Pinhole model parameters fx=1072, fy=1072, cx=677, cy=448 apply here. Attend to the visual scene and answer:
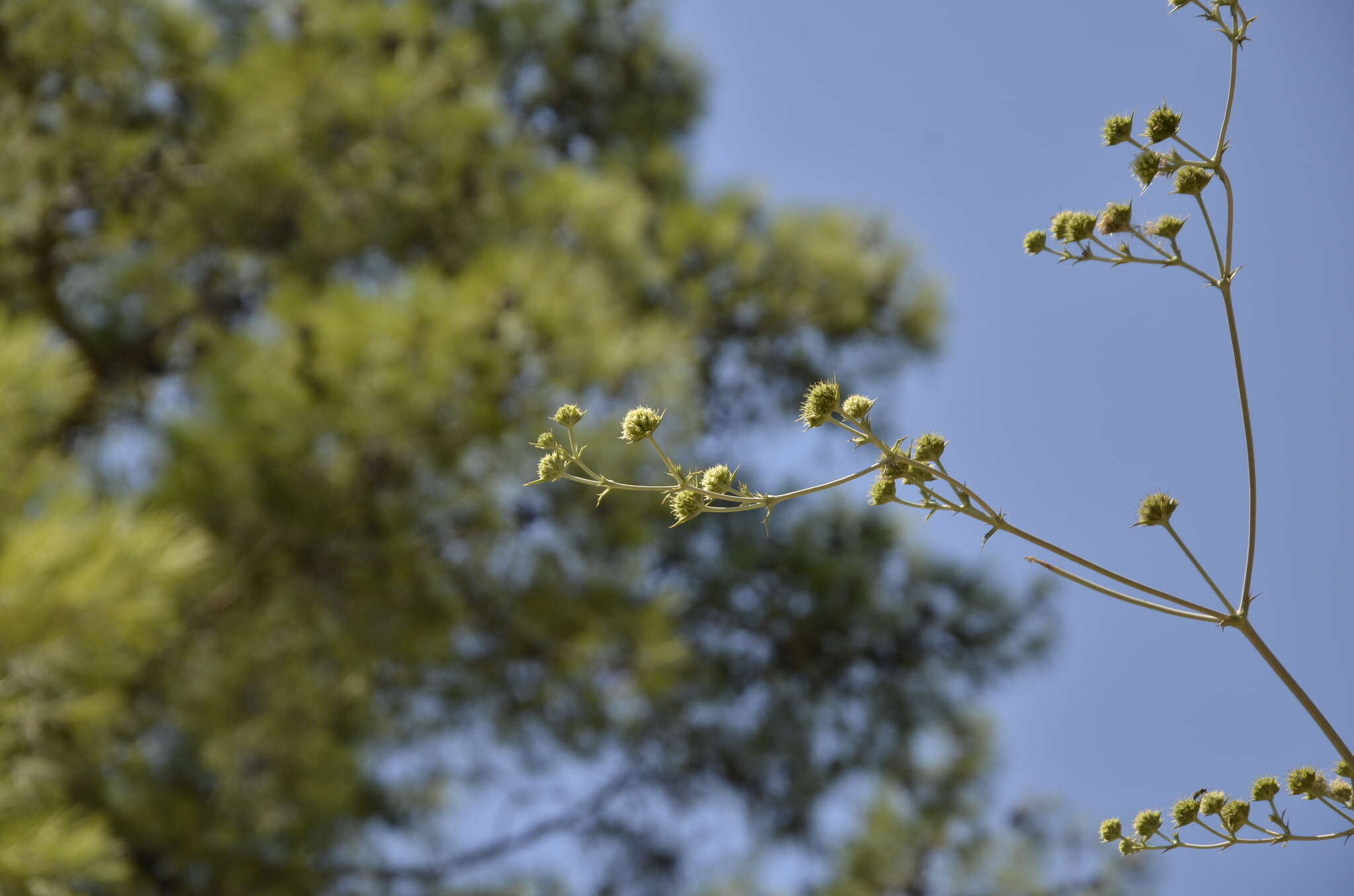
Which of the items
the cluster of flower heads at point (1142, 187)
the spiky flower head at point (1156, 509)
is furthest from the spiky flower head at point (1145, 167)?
the spiky flower head at point (1156, 509)

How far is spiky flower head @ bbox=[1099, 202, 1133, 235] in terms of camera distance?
0.34 m

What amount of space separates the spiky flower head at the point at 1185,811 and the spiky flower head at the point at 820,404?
163 mm

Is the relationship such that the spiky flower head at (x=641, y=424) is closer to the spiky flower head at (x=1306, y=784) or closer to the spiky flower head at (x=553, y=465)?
the spiky flower head at (x=553, y=465)

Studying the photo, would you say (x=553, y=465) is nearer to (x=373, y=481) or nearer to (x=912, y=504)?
(x=912, y=504)

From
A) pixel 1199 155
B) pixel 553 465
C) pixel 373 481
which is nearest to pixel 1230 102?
pixel 1199 155

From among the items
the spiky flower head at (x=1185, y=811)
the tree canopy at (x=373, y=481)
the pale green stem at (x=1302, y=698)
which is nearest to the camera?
the pale green stem at (x=1302, y=698)

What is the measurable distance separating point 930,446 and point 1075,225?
86 mm

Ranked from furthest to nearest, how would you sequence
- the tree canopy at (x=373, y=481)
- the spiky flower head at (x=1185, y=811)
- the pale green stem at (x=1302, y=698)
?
the tree canopy at (x=373, y=481) < the spiky flower head at (x=1185, y=811) < the pale green stem at (x=1302, y=698)

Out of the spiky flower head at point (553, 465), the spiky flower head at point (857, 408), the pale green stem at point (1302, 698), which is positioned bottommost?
the pale green stem at point (1302, 698)

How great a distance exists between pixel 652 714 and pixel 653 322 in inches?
39.1

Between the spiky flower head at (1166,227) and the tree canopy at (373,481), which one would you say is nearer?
the spiky flower head at (1166,227)

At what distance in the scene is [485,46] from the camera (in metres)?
3.69

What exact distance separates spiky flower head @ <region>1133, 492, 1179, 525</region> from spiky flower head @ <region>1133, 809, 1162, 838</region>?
0.08 meters

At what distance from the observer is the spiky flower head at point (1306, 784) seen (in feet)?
0.93
